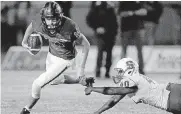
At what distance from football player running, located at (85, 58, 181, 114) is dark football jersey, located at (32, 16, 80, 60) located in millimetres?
569

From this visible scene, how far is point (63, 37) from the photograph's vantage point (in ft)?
13.0

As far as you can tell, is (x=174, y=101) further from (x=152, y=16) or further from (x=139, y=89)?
(x=152, y=16)

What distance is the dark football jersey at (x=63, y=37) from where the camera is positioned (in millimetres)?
3941

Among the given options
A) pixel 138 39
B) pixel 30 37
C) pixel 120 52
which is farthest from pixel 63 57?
pixel 120 52

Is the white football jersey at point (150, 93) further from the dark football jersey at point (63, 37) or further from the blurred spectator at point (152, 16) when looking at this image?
the blurred spectator at point (152, 16)

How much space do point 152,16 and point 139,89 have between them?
3449 mm

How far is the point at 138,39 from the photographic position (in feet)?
22.3

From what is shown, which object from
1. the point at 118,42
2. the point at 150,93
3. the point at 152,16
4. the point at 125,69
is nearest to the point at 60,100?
the point at 150,93

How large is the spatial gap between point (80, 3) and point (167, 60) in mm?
1548

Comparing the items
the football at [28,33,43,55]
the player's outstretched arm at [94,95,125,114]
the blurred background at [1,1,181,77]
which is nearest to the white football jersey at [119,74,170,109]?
the player's outstretched arm at [94,95,125,114]

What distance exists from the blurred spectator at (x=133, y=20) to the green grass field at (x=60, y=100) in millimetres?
572

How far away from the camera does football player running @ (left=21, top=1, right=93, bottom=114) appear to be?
3.77 m

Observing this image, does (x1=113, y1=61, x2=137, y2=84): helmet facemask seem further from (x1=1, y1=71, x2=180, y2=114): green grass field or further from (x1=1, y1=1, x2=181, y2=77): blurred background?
(x1=1, y1=1, x2=181, y2=77): blurred background

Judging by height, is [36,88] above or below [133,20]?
below
